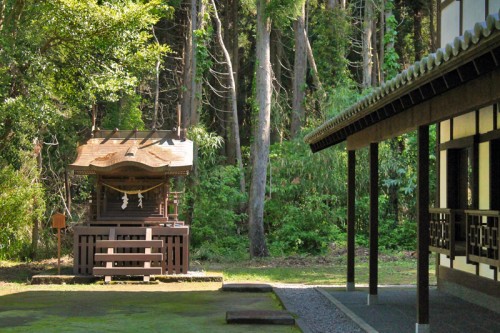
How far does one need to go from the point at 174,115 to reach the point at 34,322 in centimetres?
2357

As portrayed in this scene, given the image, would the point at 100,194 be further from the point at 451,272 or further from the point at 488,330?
the point at 488,330

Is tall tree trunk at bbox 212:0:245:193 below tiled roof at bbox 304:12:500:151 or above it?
above

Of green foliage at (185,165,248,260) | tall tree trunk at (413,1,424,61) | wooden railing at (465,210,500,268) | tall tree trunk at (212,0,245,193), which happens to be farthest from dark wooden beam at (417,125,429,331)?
tall tree trunk at (413,1,424,61)

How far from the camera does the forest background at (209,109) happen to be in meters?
17.0

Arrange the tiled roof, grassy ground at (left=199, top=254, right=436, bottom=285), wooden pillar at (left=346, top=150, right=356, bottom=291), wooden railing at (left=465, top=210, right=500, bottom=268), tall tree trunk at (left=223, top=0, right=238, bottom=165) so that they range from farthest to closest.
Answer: tall tree trunk at (left=223, top=0, right=238, bottom=165)
grassy ground at (left=199, top=254, right=436, bottom=285)
wooden pillar at (left=346, top=150, right=356, bottom=291)
wooden railing at (left=465, top=210, right=500, bottom=268)
the tiled roof

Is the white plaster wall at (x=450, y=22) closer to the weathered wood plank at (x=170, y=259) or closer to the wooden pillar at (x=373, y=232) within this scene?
the wooden pillar at (x=373, y=232)

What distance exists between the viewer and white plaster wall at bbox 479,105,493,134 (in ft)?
39.0

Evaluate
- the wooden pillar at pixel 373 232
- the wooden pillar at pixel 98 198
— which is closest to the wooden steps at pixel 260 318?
the wooden pillar at pixel 373 232

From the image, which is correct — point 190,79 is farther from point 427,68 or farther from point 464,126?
point 427,68

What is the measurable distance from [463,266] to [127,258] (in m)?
6.89

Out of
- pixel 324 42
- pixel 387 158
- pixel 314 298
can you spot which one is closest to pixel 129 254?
pixel 314 298

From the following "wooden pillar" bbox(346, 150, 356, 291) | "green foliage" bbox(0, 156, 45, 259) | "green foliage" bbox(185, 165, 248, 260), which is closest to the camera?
"wooden pillar" bbox(346, 150, 356, 291)

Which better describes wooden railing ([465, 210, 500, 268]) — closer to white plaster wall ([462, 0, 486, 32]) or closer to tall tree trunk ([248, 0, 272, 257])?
white plaster wall ([462, 0, 486, 32])

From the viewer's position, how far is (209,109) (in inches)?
1432
